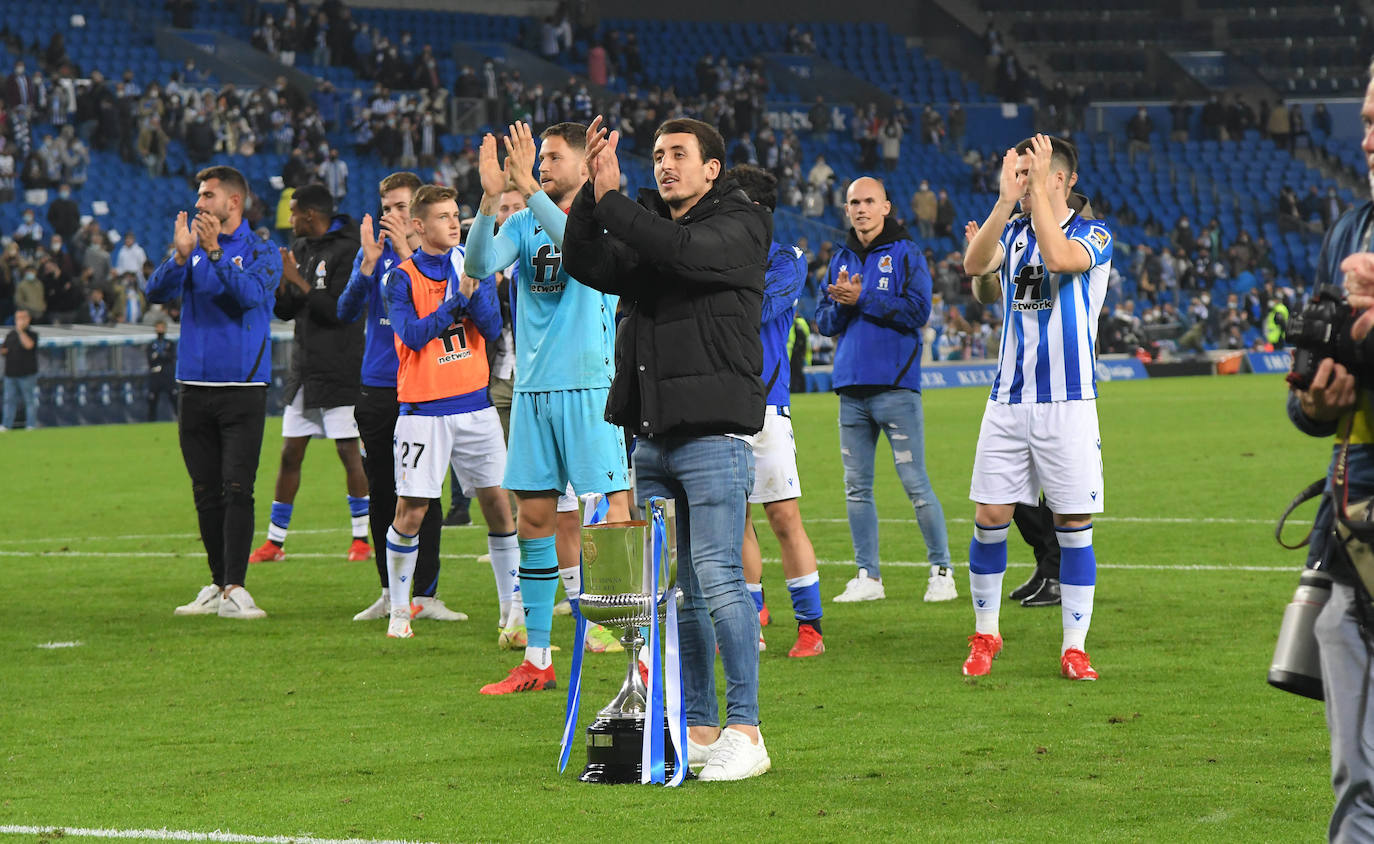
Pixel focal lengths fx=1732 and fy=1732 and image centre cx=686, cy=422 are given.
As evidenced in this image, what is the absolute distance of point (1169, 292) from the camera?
1702 inches

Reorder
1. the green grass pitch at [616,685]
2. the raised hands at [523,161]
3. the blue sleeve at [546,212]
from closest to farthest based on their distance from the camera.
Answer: the green grass pitch at [616,685], the blue sleeve at [546,212], the raised hands at [523,161]

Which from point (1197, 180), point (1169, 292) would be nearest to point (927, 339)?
point (1169, 292)

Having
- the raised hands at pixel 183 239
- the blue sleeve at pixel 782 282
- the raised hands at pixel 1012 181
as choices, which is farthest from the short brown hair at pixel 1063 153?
the raised hands at pixel 183 239

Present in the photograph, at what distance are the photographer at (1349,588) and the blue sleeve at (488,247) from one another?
4078 mm

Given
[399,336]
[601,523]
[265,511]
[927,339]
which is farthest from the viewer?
[927,339]

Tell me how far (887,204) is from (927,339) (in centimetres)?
2843

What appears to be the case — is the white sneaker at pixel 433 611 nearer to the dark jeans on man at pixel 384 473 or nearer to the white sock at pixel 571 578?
the dark jeans on man at pixel 384 473

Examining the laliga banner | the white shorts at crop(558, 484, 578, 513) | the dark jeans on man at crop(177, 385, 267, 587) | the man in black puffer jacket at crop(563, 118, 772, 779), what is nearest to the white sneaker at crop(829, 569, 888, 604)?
the white shorts at crop(558, 484, 578, 513)

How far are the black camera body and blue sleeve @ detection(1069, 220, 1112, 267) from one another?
384cm

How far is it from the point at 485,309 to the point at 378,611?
83.7 inches

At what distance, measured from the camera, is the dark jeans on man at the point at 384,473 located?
9.41 meters

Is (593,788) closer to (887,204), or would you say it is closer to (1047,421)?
(1047,421)

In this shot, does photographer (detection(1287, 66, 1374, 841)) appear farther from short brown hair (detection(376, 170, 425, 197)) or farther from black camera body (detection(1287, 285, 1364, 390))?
short brown hair (detection(376, 170, 425, 197))

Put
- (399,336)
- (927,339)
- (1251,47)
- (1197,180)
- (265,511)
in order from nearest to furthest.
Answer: (399,336) < (265,511) < (927,339) < (1197,180) < (1251,47)
